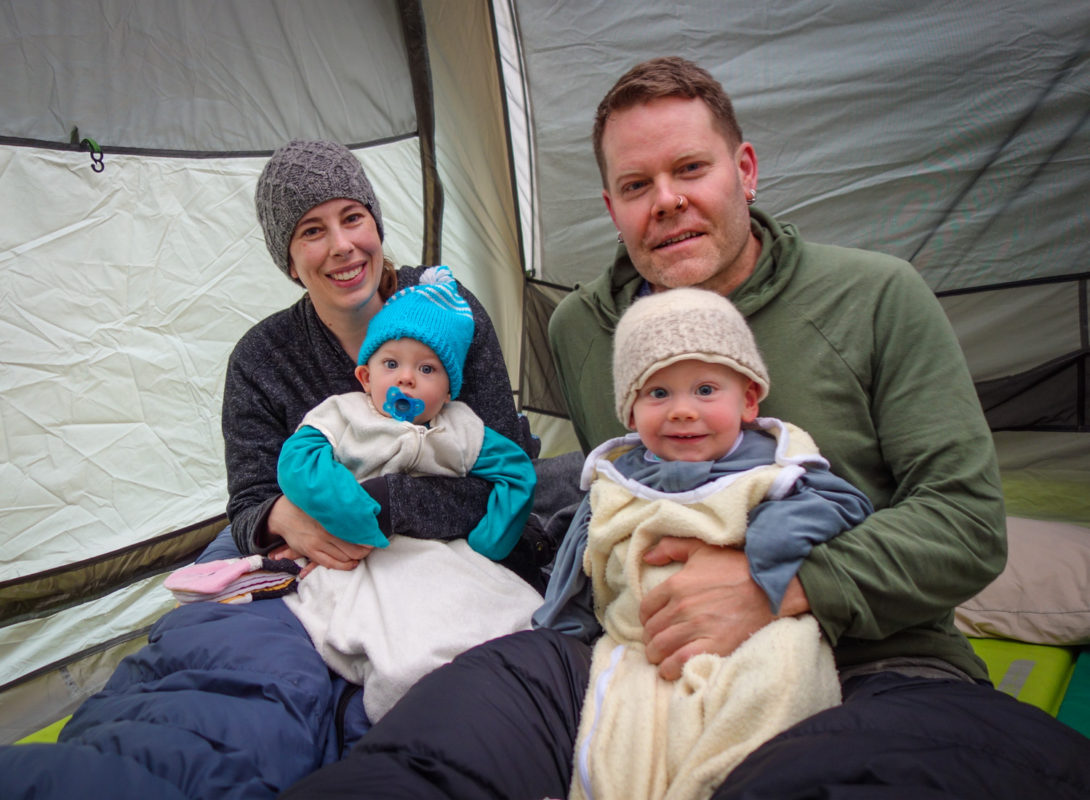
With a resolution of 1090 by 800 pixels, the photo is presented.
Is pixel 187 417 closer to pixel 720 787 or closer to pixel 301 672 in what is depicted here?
pixel 301 672

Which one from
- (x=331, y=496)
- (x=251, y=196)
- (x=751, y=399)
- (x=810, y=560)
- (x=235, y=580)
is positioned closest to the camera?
(x=810, y=560)

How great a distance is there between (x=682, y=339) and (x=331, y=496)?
0.83 meters

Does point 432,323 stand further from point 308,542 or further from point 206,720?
point 206,720

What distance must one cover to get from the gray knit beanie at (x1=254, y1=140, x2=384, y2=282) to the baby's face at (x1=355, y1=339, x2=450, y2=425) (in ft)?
1.42

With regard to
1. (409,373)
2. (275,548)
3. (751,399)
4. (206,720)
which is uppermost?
(409,373)

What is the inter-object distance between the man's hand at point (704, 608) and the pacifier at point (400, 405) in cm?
73

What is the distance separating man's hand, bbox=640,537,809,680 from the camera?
1.18m

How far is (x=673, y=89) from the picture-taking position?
149cm

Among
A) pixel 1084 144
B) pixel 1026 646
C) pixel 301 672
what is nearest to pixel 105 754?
pixel 301 672

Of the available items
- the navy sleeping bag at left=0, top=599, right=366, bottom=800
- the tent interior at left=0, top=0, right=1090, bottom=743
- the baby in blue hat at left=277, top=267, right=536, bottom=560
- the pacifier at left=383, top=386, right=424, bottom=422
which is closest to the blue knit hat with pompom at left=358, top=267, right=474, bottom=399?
the baby in blue hat at left=277, top=267, right=536, bottom=560

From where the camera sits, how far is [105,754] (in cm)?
113

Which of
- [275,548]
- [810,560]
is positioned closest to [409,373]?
[275,548]

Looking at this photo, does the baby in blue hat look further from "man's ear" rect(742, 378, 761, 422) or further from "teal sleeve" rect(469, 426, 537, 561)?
"man's ear" rect(742, 378, 761, 422)

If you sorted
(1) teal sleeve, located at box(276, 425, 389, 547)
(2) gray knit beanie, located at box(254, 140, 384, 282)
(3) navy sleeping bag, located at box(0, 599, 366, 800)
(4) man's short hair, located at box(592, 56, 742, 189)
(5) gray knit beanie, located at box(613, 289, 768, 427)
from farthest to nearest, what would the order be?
1. (2) gray knit beanie, located at box(254, 140, 384, 282)
2. (1) teal sleeve, located at box(276, 425, 389, 547)
3. (4) man's short hair, located at box(592, 56, 742, 189)
4. (5) gray knit beanie, located at box(613, 289, 768, 427)
5. (3) navy sleeping bag, located at box(0, 599, 366, 800)
